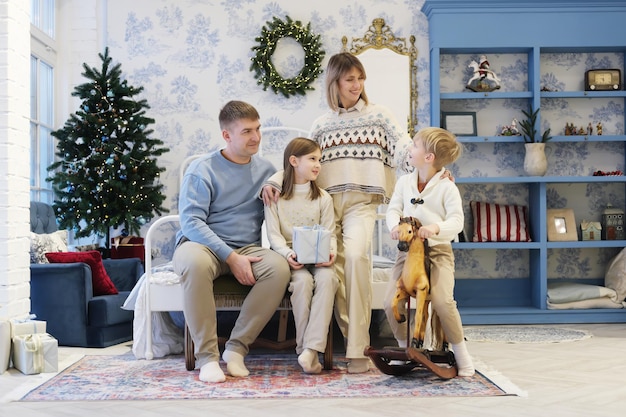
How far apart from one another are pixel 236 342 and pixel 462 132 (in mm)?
2923

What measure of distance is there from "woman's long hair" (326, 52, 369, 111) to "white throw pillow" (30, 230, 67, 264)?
6.30 feet

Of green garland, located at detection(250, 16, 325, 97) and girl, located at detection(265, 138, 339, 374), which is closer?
girl, located at detection(265, 138, 339, 374)

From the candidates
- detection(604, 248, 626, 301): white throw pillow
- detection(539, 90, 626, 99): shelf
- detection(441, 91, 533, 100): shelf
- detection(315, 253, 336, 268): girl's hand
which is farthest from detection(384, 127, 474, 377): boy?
detection(604, 248, 626, 301): white throw pillow

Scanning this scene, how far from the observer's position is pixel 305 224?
3643mm

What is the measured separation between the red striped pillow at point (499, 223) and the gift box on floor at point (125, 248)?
229 centimetres

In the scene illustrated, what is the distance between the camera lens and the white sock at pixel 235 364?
339 cm

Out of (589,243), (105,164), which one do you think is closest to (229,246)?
(105,164)

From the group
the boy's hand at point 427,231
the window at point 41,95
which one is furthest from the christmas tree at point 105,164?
the boy's hand at point 427,231

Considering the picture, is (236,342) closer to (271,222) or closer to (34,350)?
(271,222)

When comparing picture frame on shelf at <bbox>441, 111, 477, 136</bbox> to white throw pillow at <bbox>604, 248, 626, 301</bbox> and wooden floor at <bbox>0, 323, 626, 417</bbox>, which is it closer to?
white throw pillow at <bbox>604, 248, 626, 301</bbox>

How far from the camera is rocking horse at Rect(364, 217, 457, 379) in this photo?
325cm

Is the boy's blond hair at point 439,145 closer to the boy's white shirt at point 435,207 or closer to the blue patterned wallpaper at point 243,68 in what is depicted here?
the boy's white shirt at point 435,207

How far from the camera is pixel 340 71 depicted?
365 cm

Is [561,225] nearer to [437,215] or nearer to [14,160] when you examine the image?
[437,215]
